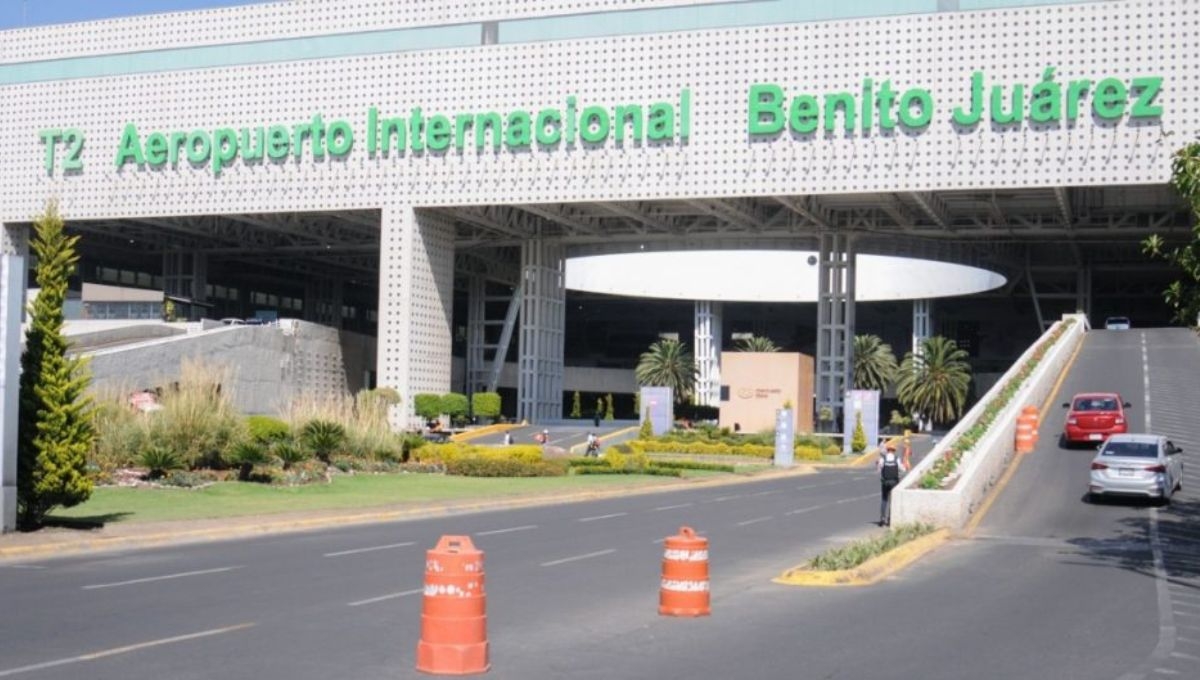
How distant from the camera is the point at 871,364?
88.4 metres

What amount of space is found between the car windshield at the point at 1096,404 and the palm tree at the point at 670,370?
188ft

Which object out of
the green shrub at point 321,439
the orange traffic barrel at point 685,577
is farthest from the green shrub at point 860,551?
the green shrub at point 321,439

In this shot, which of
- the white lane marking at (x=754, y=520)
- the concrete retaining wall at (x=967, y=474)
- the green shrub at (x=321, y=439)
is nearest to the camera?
the concrete retaining wall at (x=967, y=474)

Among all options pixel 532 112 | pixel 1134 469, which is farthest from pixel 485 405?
pixel 1134 469

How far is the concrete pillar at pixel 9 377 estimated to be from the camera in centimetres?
1894

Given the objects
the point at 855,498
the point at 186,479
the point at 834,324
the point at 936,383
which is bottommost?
the point at 855,498

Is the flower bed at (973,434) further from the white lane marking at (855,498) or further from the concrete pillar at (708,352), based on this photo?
the concrete pillar at (708,352)

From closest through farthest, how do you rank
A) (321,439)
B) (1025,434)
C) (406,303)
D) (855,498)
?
(1025,434) < (855,498) < (321,439) < (406,303)

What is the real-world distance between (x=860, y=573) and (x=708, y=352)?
254 feet

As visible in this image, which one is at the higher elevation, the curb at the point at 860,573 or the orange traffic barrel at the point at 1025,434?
the orange traffic barrel at the point at 1025,434

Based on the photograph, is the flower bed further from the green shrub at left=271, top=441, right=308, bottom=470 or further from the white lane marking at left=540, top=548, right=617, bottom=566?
the green shrub at left=271, top=441, right=308, bottom=470

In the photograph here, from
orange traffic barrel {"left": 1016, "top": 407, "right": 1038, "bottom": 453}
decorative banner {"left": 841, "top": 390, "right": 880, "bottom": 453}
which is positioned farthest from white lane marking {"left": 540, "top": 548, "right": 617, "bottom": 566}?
decorative banner {"left": 841, "top": 390, "right": 880, "bottom": 453}

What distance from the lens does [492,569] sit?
1753cm

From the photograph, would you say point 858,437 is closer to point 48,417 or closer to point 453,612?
point 48,417
